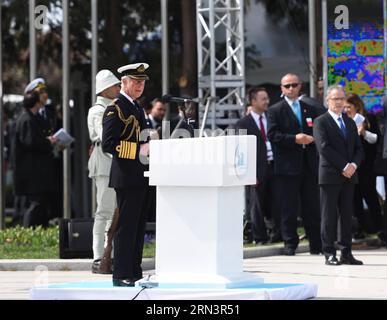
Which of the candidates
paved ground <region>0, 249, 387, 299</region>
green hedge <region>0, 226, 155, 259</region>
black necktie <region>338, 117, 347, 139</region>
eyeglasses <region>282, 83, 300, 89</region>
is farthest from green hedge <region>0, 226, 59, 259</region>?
black necktie <region>338, 117, 347, 139</region>

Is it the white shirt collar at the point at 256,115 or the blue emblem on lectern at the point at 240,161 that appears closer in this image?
the blue emblem on lectern at the point at 240,161

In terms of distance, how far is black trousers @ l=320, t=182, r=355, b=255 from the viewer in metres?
13.6

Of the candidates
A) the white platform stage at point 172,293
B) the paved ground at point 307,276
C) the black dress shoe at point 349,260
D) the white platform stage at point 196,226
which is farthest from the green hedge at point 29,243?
the white platform stage at point 196,226

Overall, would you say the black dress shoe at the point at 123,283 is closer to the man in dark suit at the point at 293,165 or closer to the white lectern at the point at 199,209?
the white lectern at the point at 199,209

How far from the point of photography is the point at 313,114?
1524 cm

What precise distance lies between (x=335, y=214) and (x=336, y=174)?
464 mm

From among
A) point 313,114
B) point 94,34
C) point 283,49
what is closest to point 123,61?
point 94,34

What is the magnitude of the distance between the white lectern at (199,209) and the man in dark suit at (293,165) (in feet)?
15.5

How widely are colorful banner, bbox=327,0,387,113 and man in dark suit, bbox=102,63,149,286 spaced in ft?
25.4

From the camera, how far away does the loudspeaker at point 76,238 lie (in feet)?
45.4

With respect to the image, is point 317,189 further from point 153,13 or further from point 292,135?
point 153,13

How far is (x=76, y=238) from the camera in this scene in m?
13.9

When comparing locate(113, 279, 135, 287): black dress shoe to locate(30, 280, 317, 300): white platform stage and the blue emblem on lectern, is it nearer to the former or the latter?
locate(30, 280, 317, 300): white platform stage

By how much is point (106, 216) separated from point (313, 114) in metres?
3.64
